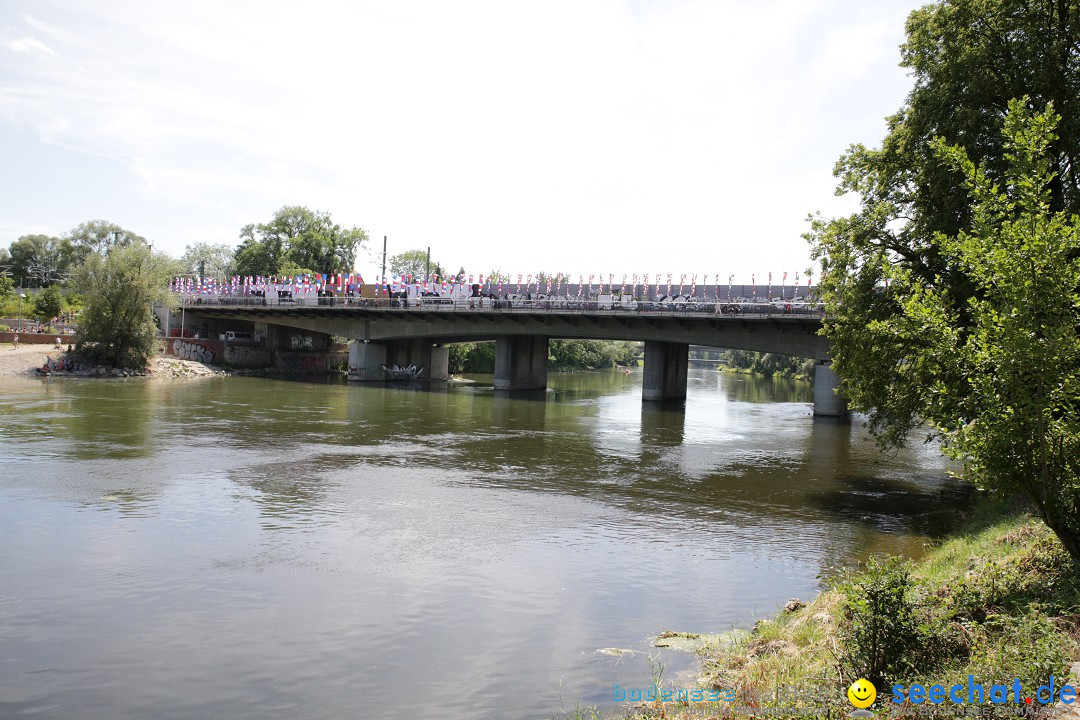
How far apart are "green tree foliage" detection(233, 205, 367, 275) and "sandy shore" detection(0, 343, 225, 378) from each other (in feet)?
123

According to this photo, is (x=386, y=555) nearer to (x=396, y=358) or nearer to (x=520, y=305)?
(x=520, y=305)

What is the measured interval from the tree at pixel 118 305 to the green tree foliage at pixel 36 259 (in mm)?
96193

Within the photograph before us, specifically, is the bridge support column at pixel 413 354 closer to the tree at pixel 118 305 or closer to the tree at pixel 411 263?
the tree at pixel 118 305

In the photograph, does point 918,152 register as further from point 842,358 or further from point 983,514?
point 983,514

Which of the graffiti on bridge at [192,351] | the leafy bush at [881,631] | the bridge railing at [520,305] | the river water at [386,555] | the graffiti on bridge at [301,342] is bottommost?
the river water at [386,555]

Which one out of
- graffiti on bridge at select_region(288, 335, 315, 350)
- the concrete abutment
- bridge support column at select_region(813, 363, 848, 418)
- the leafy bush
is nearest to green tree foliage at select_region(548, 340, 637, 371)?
the concrete abutment

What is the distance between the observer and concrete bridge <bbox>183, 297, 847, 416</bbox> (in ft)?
183

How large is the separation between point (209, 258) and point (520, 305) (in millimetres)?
131138

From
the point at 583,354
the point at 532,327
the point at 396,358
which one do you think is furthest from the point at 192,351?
the point at 583,354

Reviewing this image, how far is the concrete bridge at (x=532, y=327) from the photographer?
55.7 m

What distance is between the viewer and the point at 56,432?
33312mm

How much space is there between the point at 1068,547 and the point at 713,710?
6.12 metres

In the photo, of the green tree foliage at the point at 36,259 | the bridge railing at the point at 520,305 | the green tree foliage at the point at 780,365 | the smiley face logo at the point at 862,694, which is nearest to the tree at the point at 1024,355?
the smiley face logo at the point at 862,694

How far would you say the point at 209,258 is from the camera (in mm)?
174250
